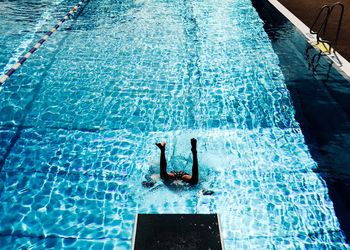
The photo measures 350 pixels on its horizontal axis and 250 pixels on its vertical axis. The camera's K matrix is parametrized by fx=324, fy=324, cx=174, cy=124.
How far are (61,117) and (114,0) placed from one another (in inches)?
374

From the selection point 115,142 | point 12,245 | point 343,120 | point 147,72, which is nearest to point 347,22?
point 343,120

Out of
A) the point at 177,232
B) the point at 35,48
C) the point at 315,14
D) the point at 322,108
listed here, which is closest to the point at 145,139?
the point at 177,232

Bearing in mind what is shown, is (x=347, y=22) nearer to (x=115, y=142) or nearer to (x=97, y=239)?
(x=115, y=142)

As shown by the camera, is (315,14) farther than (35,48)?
Yes

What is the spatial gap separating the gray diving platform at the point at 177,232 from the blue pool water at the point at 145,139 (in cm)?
64

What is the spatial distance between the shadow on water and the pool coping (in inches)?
6.4

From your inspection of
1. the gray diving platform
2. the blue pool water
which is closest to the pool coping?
the blue pool water

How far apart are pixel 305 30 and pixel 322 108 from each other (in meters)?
4.63

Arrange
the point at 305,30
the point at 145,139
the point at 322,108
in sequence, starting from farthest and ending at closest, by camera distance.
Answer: the point at 305,30 < the point at 322,108 < the point at 145,139

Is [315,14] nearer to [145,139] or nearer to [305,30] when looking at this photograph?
[305,30]

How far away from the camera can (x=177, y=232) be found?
14.1 feet

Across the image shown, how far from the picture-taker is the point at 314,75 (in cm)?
873

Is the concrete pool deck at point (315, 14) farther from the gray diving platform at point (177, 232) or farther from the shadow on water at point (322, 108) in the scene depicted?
the gray diving platform at point (177, 232)

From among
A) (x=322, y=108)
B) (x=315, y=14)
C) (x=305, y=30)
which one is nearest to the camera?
(x=322, y=108)
